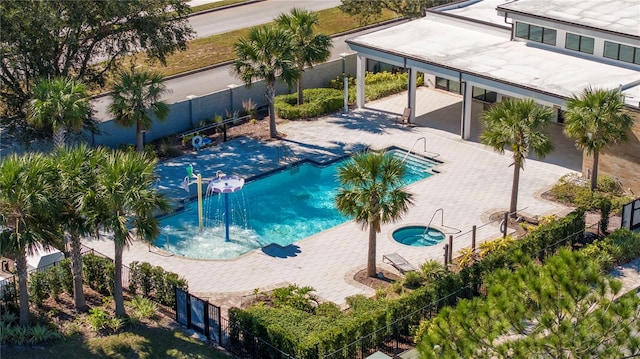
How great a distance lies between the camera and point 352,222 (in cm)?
4381

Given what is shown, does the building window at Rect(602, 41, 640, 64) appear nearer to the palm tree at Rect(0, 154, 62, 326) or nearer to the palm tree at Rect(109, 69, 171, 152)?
the palm tree at Rect(109, 69, 171, 152)

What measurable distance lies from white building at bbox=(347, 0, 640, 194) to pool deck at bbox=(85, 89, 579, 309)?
1899 mm

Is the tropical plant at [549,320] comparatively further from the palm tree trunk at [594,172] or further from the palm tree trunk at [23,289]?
the palm tree trunk at [594,172]

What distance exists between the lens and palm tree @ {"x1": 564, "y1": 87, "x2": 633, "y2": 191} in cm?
4216

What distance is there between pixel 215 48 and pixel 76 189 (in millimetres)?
32672

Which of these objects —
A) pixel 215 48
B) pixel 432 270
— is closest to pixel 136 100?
pixel 432 270

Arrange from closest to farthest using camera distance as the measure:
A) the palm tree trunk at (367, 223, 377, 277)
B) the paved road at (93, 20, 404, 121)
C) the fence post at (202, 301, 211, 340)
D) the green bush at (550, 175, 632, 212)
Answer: the fence post at (202, 301, 211, 340), the palm tree trunk at (367, 223, 377, 277), the green bush at (550, 175, 632, 212), the paved road at (93, 20, 404, 121)

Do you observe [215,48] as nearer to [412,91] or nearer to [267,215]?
[412,91]

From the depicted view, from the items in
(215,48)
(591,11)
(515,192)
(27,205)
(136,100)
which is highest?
(591,11)

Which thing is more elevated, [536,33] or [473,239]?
[536,33]

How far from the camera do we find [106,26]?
47562 millimetres

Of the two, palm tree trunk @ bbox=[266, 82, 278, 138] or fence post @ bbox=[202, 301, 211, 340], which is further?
palm tree trunk @ bbox=[266, 82, 278, 138]

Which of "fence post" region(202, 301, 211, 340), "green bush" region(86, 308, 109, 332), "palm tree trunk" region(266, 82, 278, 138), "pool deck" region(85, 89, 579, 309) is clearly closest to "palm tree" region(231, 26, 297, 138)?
"palm tree trunk" region(266, 82, 278, 138)

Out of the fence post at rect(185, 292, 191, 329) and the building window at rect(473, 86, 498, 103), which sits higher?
the building window at rect(473, 86, 498, 103)
